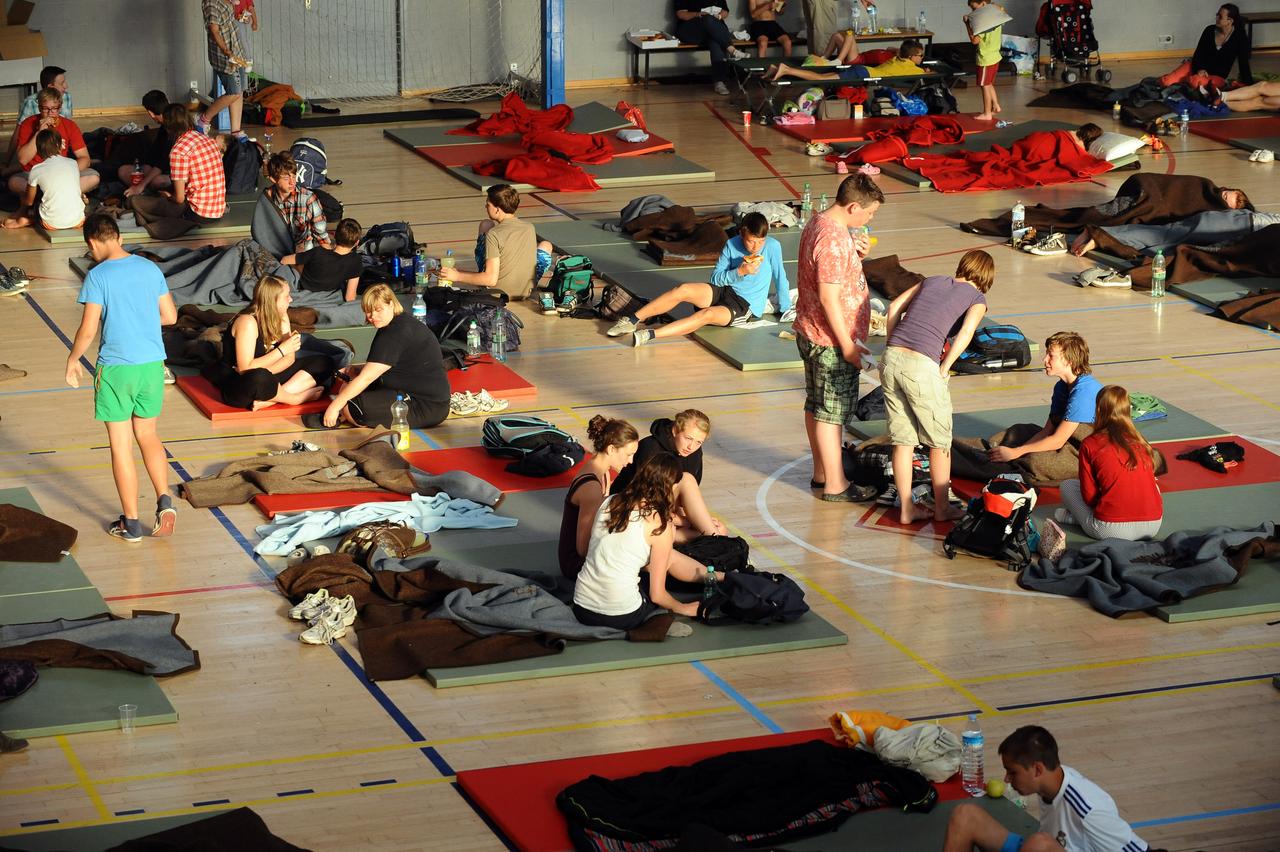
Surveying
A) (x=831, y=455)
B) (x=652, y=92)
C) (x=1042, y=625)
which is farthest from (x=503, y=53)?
(x=1042, y=625)

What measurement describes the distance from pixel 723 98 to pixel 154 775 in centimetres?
1871

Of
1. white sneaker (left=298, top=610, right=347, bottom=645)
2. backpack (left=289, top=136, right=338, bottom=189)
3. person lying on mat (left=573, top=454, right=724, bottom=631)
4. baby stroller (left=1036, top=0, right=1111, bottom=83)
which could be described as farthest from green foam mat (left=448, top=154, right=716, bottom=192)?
person lying on mat (left=573, top=454, right=724, bottom=631)

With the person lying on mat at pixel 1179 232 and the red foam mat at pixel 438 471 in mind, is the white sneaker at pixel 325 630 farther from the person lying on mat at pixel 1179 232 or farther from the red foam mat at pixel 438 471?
the person lying on mat at pixel 1179 232

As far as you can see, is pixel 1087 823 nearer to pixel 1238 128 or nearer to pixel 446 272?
pixel 446 272

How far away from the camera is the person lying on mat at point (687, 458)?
8.89 m

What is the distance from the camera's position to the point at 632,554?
802 cm

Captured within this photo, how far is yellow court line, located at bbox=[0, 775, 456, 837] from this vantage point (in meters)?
6.64

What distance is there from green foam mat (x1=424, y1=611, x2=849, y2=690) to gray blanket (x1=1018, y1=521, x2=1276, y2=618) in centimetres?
136

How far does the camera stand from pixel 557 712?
7.67m

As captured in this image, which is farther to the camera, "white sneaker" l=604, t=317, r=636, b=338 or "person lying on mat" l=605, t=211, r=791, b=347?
"white sneaker" l=604, t=317, r=636, b=338

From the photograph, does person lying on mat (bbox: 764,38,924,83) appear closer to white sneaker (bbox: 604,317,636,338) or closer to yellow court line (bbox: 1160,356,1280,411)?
white sneaker (bbox: 604,317,636,338)

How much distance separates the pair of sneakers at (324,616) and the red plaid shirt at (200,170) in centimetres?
849

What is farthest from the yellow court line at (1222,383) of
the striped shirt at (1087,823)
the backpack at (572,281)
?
the striped shirt at (1087,823)

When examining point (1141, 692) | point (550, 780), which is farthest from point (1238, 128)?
point (550, 780)
